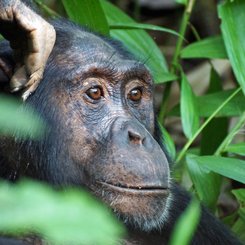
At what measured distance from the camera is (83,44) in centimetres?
329

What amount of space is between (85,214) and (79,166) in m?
2.36

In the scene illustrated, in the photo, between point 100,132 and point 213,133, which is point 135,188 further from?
point 213,133

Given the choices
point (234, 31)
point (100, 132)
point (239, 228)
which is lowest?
point (239, 228)

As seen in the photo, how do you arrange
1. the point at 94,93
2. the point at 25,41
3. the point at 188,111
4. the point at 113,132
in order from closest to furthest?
1. the point at 25,41
2. the point at 113,132
3. the point at 94,93
4. the point at 188,111

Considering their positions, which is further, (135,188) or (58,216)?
(135,188)

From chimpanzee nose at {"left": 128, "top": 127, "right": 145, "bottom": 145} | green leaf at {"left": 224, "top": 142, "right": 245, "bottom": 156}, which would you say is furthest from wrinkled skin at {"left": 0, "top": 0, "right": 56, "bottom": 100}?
green leaf at {"left": 224, "top": 142, "right": 245, "bottom": 156}

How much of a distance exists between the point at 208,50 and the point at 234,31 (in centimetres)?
35

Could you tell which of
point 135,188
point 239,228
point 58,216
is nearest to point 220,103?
point 239,228

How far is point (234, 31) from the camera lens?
4504mm

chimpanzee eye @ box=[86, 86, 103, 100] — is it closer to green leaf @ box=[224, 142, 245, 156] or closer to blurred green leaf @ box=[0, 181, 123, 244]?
green leaf @ box=[224, 142, 245, 156]

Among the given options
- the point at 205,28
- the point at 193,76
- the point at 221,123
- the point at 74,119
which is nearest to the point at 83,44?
the point at 74,119

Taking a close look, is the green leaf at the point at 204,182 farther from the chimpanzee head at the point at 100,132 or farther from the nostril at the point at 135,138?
the nostril at the point at 135,138

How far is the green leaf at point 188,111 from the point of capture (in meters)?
4.35

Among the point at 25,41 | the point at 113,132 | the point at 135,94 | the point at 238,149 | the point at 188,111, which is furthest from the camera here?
the point at 188,111
